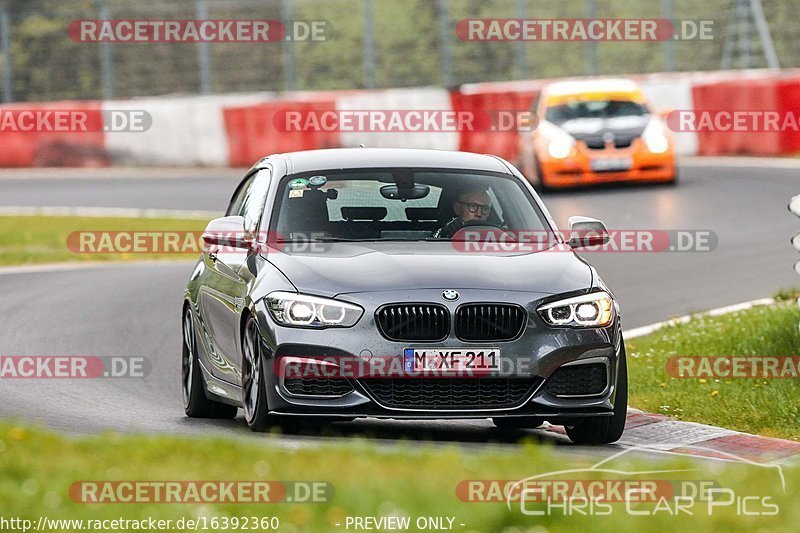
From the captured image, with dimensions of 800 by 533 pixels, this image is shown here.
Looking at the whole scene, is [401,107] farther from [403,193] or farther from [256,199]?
[403,193]

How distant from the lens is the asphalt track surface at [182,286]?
34.7 feet

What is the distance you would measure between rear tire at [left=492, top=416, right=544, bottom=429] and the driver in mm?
1114

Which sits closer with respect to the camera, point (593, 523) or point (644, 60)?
point (593, 523)

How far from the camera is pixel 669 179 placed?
2608 cm

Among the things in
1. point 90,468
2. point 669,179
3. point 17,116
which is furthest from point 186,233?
point 90,468

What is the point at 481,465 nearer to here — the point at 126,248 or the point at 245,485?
the point at 245,485

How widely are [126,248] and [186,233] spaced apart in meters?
0.85

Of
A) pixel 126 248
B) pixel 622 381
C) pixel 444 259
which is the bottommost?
pixel 126 248
